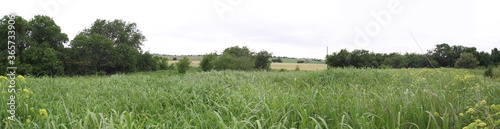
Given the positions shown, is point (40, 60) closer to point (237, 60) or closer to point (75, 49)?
point (75, 49)

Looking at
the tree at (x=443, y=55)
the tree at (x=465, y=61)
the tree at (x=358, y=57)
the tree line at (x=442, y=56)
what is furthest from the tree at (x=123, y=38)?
the tree at (x=465, y=61)

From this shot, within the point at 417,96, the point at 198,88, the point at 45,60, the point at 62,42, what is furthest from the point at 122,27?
the point at 417,96

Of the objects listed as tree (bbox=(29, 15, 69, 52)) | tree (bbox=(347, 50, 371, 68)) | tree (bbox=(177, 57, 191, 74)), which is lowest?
tree (bbox=(177, 57, 191, 74))

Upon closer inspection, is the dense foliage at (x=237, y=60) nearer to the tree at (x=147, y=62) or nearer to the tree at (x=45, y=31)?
the tree at (x=147, y=62)

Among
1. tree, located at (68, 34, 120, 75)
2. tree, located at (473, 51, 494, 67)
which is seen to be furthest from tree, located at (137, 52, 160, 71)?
tree, located at (473, 51, 494, 67)

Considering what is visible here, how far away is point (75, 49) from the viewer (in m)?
34.9

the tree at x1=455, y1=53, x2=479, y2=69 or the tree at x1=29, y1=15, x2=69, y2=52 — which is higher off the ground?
the tree at x1=29, y1=15, x2=69, y2=52

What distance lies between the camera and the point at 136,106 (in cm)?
450

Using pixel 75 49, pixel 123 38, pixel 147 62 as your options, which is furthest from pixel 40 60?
pixel 147 62

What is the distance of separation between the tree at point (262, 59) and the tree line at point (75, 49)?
72.0 feet

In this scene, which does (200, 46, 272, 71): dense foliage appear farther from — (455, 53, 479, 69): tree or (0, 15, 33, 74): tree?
(455, 53, 479, 69): tree

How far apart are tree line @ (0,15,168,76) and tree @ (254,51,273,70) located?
21950 mm

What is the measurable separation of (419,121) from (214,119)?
2338mm

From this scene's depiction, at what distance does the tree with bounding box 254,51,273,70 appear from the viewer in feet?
191
